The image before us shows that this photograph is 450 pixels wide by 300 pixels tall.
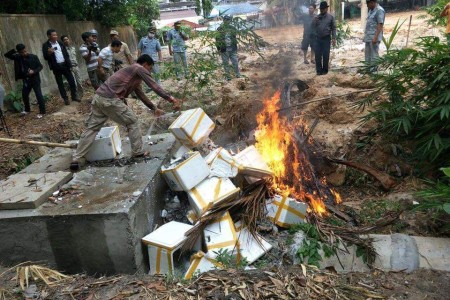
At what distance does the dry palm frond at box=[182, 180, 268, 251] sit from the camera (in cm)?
439

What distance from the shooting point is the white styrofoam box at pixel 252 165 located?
509 centimetres

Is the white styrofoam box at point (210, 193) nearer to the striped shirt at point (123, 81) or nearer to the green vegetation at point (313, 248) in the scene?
the green vegetation at point (313, 248)

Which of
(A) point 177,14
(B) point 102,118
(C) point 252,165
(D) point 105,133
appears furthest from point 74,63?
(A) point 177,14

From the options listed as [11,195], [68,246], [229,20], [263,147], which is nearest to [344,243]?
[263,147]

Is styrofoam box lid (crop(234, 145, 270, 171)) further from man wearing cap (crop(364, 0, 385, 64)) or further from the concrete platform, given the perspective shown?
man wearing cap (crop(364, 0, 385, 64))

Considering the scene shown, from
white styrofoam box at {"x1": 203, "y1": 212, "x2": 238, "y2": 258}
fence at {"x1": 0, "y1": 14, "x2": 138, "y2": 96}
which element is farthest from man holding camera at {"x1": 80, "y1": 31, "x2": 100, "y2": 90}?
white styrofoam box at {"x1": 203, "y1": 212, "x2": 238, "y2": 258}

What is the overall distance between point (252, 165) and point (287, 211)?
851 millimetres

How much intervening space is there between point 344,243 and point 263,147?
2.16 meters

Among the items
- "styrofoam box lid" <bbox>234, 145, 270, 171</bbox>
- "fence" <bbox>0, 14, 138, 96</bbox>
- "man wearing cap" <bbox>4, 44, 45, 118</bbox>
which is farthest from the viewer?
"fence" <bbox>0, 14, 138, 96</bbox>

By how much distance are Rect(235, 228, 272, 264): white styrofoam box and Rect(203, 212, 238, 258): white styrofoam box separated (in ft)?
0.40

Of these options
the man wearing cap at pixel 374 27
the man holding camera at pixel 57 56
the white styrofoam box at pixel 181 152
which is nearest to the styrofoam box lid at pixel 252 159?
the white styrofoam box at pixel 181 152

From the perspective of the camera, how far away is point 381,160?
615 centimetres

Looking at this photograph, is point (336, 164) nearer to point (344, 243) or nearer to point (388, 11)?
point (344, 243)

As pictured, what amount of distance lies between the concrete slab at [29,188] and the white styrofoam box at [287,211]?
2.91m
